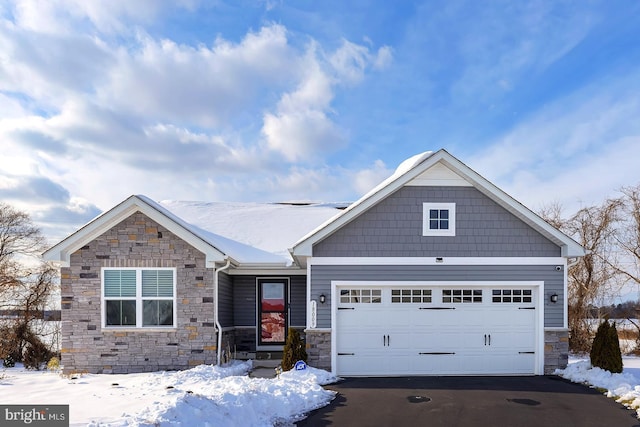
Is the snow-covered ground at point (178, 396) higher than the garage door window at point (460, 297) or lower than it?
lower

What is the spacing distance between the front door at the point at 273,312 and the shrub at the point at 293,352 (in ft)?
10.8

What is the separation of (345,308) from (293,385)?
250 centimetres

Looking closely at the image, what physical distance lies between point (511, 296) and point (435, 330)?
6.76ft

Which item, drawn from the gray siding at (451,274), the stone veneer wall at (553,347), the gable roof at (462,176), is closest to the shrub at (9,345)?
the gable roof at (462,176)

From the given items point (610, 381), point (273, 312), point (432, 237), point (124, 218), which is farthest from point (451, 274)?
point (124, 218)

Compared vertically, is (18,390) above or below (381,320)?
below

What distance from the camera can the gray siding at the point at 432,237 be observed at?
10.9 meters

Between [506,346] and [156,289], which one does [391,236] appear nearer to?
Result: [506,346]

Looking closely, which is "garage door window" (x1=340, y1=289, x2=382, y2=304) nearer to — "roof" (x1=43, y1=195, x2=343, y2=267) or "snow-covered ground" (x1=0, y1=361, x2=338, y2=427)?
"snow-covered ground" (x1=0, y1=361, x2=338, y2=427)

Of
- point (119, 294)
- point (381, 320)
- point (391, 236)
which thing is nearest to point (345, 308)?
point (381, 320)

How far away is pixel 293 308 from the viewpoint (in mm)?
13633

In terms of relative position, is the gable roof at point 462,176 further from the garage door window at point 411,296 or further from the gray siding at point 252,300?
the gray siding at point 252,300

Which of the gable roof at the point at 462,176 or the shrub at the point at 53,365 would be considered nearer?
the gable roof at the point at 462,176

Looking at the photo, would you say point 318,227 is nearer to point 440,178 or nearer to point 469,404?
point 440,178
